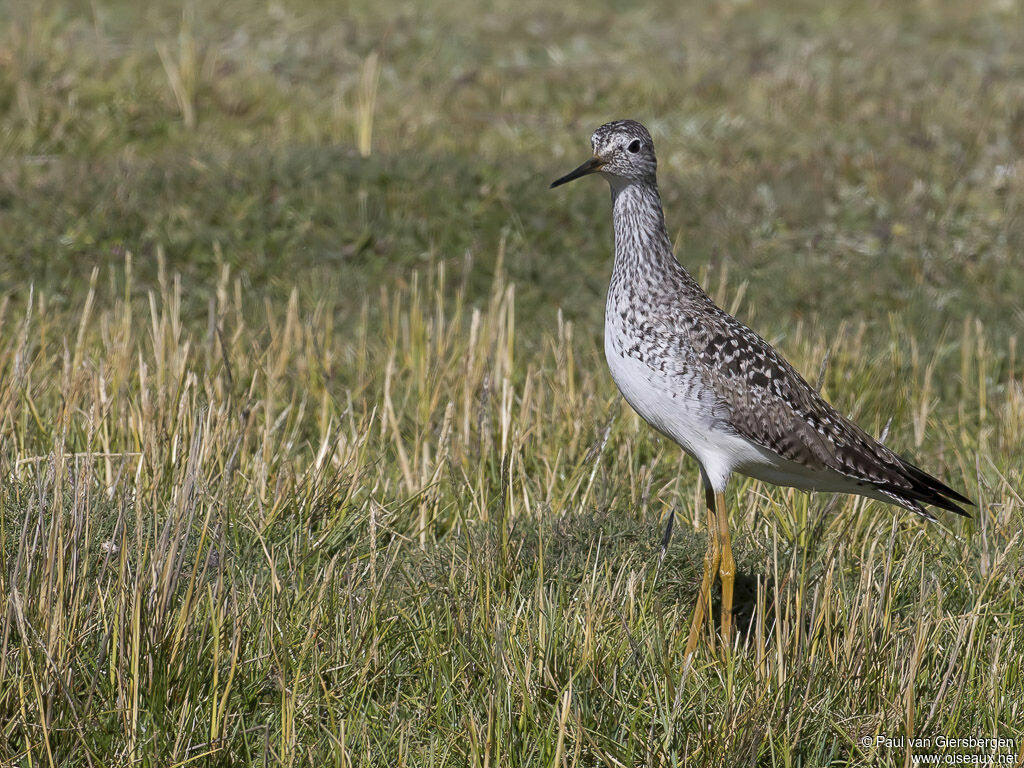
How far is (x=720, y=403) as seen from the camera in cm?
455

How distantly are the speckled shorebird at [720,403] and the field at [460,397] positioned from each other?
0.27 metres

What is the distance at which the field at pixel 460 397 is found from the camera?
12.0 ft

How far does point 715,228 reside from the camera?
10.2m

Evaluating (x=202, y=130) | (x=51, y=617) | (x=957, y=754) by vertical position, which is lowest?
(x=957, y=754)

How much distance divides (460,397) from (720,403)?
7.24 ft

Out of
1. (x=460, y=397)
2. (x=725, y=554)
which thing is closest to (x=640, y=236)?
(x=725, y=554)

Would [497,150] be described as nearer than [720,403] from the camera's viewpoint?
No

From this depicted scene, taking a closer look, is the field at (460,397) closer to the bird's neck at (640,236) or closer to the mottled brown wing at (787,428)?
the mottled brown wing at (787,428)

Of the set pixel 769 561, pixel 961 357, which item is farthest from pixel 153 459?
pixel 961 357

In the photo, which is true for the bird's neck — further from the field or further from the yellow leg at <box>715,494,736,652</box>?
the field

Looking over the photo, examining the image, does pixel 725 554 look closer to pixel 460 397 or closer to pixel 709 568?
pixel 709 568

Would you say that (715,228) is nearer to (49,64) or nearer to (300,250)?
(300,250)

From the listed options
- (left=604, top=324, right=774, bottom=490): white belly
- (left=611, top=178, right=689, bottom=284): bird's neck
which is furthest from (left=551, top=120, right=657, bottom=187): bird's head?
(left=604, top=324, right=774, bottom=490): white belly

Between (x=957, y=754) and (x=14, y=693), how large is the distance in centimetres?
278
